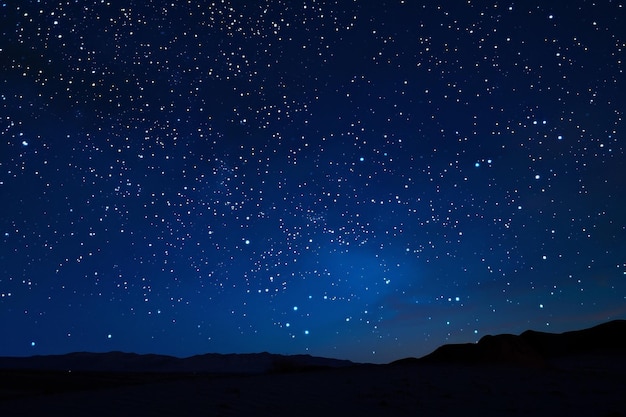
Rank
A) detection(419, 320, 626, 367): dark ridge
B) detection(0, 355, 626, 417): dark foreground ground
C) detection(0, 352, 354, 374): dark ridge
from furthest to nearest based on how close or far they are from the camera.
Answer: detection(0, 352, 354, 374): dark ridge, detection(419, 320, 626, 367): dark ridge, detection(0, 355, 626, 417): dark foreground ground

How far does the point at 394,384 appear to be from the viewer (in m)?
8.12

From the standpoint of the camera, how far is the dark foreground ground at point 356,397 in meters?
6.11

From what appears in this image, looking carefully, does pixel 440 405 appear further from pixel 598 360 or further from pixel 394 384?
pixel 598 360

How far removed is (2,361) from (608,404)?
2097 centimetres

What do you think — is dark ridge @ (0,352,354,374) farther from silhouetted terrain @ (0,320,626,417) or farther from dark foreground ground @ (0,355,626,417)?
dark foreground ground @ (0,355,626,417)

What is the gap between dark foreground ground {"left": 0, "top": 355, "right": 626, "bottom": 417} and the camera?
6.11 m

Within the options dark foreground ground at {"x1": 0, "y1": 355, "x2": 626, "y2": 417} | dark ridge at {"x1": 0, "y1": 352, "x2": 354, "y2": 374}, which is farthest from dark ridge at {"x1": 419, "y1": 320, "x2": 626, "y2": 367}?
dark ridge at {"x1": 0, "y1": 352, "x2": 354, "y2": 374}

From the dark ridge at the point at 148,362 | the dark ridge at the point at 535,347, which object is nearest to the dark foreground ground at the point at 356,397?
the dark ridge at the point at 535,347

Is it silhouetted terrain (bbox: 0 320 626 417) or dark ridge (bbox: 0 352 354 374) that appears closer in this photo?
silhouetted terrain (bbox: 0 320 626 417)

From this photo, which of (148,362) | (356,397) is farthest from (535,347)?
(356,397)

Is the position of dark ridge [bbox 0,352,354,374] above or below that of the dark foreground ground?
above

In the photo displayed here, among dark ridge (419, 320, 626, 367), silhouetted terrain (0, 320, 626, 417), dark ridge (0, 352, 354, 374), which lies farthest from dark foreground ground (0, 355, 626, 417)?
dark ridge (0, 352, 354, 374)

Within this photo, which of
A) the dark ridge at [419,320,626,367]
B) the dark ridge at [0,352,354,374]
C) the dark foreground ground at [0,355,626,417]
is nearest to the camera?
the dark foreground ground at [0,355,626,417]

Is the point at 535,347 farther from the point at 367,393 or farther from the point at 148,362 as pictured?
the point at 148,362
